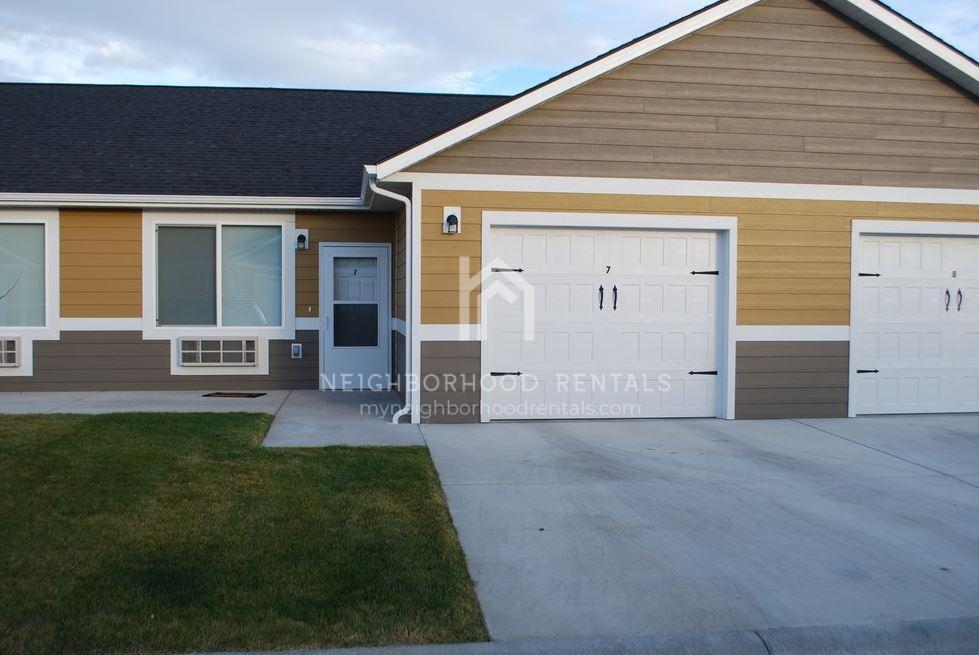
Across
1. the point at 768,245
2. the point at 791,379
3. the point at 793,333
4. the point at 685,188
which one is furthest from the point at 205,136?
the point at 791,379

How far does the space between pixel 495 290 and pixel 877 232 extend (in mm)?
4501

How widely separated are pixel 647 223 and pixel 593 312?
115 cm

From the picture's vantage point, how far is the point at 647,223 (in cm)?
987

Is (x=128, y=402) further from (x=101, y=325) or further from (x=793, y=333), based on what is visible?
(x=793, y=333)

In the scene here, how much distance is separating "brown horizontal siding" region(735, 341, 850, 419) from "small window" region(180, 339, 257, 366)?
6.66 m

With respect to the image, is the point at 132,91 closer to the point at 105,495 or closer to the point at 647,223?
the point at 647,223

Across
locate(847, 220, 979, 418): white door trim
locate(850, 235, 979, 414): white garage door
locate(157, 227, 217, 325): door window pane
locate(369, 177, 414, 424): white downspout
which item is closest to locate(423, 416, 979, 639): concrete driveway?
locate(369, 177, 414, 424): white downspout

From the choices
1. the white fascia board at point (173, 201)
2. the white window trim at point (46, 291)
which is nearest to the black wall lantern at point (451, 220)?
the white fascia board at point (173, 201)

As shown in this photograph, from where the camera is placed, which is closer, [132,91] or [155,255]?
Result: [155,255]

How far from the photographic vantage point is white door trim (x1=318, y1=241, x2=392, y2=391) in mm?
12612

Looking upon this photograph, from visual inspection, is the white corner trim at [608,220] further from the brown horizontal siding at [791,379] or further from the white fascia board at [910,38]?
the white fascia board at [910,38]

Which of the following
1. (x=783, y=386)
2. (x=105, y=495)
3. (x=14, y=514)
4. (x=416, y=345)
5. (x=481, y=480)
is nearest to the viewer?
(x=14, y=514)

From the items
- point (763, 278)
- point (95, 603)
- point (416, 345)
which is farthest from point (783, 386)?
point (95, 603)

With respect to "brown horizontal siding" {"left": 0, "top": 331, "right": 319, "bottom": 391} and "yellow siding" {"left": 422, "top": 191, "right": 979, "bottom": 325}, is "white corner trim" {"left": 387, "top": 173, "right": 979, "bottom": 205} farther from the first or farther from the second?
"brown horizontal siding" {"left": 0, "top": 331, "right": 319, "bottom": 391}
